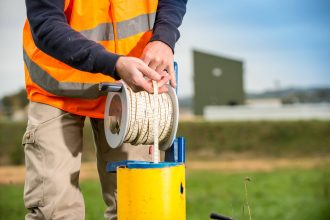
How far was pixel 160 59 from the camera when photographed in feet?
9.12

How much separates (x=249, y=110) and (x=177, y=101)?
30.0m

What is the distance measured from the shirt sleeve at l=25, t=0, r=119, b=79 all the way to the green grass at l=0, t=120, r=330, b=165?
19.0 m

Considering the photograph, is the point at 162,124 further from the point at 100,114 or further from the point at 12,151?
the point at 12,151

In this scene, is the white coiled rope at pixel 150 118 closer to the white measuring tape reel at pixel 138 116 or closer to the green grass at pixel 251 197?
the white measuring tape reel at pixel 138 116

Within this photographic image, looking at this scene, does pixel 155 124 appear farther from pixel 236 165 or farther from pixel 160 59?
pixel 236 165

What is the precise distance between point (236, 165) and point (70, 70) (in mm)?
17450

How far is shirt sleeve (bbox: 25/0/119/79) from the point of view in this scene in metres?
2.72

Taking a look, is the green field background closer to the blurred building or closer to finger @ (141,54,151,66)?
finger @ (141,54,151,66)

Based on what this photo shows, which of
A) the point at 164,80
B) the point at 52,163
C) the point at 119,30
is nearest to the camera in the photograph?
the point at 164,80

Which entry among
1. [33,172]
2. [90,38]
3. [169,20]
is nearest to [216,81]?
[169,20]

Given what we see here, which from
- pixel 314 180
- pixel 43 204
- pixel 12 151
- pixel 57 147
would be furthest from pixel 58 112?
pixel 12 151

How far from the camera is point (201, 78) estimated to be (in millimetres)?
39406

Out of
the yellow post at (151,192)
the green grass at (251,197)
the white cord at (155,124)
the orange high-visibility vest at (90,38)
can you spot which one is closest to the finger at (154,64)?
the white cord at (155,124)

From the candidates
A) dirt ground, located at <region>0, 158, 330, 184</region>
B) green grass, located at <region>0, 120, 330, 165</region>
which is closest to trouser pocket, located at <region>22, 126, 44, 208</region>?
dirt ground, located at <region>0, 158, 330, 184</region>
